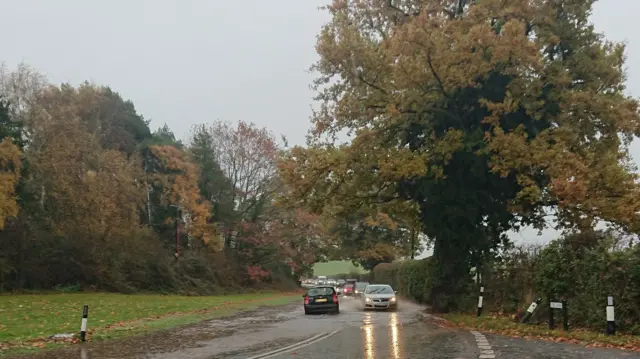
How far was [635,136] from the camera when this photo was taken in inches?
953

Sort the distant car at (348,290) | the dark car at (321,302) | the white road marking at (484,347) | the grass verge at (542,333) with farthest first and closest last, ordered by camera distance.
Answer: the distant car at (348,290) → the dark car at (321,302) → the grass verge at (542,333) → the white road marking at (484,347)

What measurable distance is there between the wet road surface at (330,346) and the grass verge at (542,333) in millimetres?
743

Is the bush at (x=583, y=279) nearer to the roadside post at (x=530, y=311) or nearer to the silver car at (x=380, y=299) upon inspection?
the roadside post at (x=530, y=311)

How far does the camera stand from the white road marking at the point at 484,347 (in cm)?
1128

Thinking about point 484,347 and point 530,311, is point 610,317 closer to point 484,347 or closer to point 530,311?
point 484,347

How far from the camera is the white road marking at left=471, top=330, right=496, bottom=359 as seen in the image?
11.3 m

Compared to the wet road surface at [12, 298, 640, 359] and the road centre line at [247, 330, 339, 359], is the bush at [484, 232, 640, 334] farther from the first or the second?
the road centre line at [247, 330, 339, 359]

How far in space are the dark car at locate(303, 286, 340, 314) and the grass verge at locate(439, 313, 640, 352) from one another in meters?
7.39

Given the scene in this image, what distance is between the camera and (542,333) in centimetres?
1498

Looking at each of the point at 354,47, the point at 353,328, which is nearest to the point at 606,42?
the point at 354,47

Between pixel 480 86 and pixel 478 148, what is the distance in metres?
2.45

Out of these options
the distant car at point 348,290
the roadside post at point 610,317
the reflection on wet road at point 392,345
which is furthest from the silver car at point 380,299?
the distant car at point 348,290

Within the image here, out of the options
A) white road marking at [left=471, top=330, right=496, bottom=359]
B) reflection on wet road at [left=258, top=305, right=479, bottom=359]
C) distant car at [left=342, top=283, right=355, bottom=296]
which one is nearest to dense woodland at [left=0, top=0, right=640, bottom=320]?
white road marking at [left=471, top=330, right=496, bottom=359]

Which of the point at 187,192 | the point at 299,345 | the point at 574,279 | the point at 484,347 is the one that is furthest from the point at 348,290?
the point at 484,347
